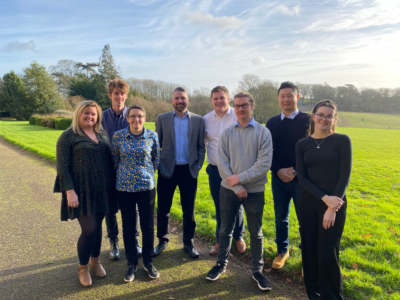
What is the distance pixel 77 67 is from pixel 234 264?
233 feet

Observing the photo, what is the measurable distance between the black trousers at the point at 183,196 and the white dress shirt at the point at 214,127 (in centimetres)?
45

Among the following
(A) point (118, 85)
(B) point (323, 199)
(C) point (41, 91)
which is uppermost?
(C) point (41, 91)

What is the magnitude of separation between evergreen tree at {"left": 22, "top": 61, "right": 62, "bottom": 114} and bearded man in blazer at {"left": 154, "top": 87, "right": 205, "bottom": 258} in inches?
1826

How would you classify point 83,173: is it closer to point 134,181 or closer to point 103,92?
point 134,181

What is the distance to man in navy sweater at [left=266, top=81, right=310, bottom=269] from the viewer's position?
3557mm

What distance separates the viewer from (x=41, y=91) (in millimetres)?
42844

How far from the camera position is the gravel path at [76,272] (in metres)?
3.10

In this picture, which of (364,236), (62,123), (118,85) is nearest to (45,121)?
(62,123)

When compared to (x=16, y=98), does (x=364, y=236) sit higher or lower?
lower

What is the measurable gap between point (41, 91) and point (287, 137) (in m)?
48.8

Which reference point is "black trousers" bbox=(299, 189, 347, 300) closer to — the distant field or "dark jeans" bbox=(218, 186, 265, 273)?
"dark jeans" bbox=(218, 186, 265, 273)

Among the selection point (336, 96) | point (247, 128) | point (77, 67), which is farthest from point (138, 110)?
point (77, 67)

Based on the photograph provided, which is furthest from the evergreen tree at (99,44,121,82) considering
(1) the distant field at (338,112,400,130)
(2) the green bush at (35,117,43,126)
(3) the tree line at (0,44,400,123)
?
(1) the distant field at (338,112,400,130)

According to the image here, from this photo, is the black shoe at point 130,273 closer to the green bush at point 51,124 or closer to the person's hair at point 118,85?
the person's hair at point 118,85
